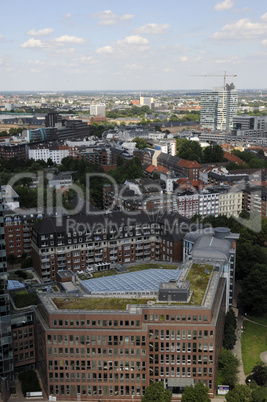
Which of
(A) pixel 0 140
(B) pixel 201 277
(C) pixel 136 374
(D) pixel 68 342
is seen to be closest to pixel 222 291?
(B) pixel 201 277

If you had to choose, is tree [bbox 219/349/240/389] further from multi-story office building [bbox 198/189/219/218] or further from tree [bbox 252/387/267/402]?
multi-story office building [bbox 198/189/219/218]

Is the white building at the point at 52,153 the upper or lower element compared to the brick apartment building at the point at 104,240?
upper

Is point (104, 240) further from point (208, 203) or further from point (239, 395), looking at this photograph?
point (208, 203)

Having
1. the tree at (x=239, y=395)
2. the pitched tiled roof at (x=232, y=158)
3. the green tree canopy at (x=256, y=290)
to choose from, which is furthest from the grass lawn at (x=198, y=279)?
the pitched tiled roof at (x=232, y=158)

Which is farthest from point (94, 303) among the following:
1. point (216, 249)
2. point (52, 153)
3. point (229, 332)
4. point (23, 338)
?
point (52, 153)

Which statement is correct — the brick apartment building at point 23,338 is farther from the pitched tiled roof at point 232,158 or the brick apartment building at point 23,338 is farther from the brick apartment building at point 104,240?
the pitched tiled roof at point 232,158

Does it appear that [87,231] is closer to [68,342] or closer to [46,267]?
[46,267]
